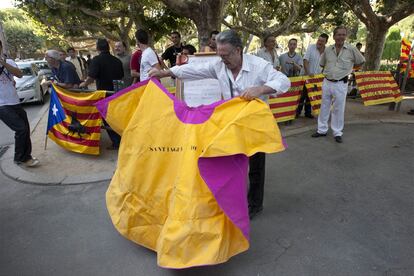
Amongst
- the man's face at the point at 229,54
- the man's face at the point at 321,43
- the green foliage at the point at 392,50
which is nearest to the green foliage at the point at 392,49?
the green foliage at the point at 392,50

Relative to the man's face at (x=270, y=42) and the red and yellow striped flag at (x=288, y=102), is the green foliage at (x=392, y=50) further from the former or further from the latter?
the man's face at (x=270, y=42)

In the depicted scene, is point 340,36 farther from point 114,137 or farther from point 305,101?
point 114,137

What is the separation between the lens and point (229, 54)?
2.54 m

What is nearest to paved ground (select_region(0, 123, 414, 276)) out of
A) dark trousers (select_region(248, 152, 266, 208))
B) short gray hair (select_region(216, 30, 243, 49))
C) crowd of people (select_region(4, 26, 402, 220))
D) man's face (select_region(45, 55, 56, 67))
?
dark trousers (select_region(248, 152, 266, 208))

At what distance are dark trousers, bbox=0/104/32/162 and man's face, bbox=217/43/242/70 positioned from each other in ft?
11.3

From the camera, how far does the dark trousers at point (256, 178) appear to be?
3.12 m

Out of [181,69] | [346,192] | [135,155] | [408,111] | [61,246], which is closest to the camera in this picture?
[135,155]

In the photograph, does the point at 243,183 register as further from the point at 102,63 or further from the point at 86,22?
the point at 86,22

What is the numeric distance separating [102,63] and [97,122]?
1.01 m

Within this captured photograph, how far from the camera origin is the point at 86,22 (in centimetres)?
1816

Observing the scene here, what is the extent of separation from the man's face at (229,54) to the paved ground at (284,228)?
5.34 feet

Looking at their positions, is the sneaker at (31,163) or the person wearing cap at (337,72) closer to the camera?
the sneaker at (31,163)

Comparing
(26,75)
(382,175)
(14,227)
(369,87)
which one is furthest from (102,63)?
(26,75)

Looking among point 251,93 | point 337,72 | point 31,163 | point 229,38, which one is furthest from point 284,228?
point 31,163
